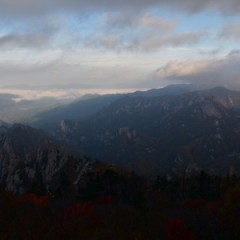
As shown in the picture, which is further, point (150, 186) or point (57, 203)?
point (150, 186)

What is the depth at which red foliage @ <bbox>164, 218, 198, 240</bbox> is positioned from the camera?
2958 inches

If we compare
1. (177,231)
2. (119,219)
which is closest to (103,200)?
(119,219)

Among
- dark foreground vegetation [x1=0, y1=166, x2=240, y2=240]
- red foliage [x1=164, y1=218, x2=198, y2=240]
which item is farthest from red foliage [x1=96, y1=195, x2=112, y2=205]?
red foliage [x1=164, y1=218, x2=198, y2=240]

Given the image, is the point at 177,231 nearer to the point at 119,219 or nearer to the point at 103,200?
the point at 119,219

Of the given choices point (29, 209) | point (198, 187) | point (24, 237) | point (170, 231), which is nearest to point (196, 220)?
point (170, 231)

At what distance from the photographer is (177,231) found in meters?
76.2

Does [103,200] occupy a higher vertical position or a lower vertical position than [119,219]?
lower

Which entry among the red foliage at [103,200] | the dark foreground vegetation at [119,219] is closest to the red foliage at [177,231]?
the dark foreground vegetation at [119,219]

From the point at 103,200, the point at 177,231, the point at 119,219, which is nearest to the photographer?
the point at 177,231

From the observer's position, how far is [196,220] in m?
82.1

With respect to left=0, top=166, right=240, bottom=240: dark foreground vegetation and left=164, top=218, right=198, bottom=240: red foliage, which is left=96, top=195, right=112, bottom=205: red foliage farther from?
left=164, top=218, right=198, bottom=240: red foliage

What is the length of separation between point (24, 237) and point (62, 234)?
5089 mm

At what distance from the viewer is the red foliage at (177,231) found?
75.1 m

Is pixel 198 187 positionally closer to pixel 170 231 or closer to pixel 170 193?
pixel 170 193
